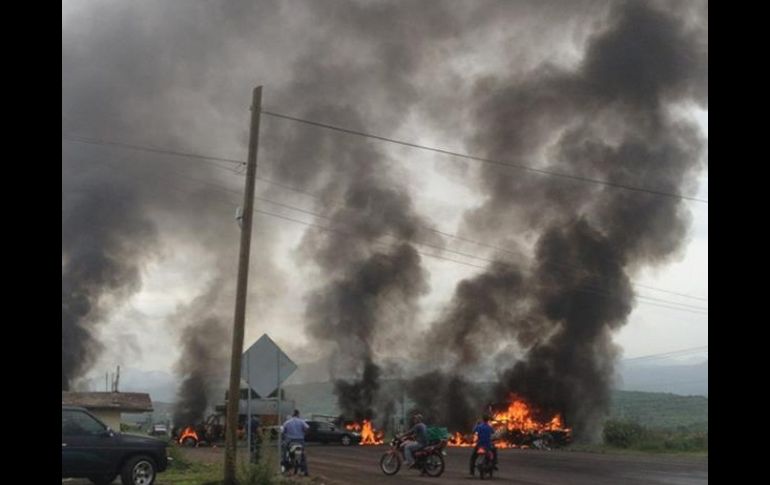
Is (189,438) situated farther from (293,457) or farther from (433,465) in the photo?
(433,465)

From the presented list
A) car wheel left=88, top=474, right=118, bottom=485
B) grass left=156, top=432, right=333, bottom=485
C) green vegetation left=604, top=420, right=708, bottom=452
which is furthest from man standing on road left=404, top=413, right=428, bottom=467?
green vegetation left=604, top=420, right=708, bottom=452

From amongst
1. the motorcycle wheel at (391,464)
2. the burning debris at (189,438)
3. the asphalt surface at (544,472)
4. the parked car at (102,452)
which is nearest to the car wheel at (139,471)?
the parked car at (102,452)

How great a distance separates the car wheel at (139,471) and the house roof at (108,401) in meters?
11.1

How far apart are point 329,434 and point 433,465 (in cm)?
1941

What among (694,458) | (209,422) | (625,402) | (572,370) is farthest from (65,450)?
(625,402)

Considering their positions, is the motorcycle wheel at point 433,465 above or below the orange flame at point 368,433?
above

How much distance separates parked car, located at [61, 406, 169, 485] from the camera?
12.9 m

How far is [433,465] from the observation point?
659 inches

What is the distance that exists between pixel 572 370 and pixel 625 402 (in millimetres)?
4002

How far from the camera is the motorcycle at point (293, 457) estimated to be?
16.2 metres

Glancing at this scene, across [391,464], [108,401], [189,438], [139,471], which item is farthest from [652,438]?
[139,471]

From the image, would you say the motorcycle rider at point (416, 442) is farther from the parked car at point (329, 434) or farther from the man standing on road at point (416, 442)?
the parked car at point (329, 434)
